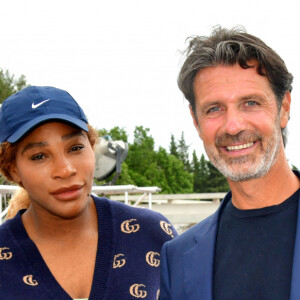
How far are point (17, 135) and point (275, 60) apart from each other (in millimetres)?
1335

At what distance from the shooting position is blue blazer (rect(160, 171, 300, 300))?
2.32 meters

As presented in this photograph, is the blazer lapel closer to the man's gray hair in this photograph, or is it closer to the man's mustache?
the man's mustache

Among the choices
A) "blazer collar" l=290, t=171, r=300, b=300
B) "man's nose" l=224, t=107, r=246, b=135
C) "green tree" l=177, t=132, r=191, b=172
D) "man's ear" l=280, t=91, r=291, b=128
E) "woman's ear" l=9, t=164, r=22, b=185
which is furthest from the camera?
"green tree" l=177, t=132, r=191, b=172

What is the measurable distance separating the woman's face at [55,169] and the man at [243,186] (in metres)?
0.56

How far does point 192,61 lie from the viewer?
2.62 metres

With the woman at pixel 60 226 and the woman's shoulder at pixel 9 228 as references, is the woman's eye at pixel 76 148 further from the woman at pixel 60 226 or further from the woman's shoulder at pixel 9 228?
the woman's shoulder at pixel 9 228

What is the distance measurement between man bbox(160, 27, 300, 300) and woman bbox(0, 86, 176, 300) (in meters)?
0.29

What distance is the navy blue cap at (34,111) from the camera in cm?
255

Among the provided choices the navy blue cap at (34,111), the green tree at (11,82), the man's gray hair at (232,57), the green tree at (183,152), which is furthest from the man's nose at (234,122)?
the green tree at (183,152)

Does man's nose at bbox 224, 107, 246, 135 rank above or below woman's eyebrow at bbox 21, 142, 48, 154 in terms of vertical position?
above

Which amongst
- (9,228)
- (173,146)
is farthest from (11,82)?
(173,146)

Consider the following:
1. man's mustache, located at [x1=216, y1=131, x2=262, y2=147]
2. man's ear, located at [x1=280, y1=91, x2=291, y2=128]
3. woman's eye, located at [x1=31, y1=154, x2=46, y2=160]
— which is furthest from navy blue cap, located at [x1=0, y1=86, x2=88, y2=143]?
man's ear, located at [x1=280, y1=91, x2=291, y2=128]

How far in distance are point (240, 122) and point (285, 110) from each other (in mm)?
398

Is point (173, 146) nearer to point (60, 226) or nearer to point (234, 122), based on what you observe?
point (60, 226)
